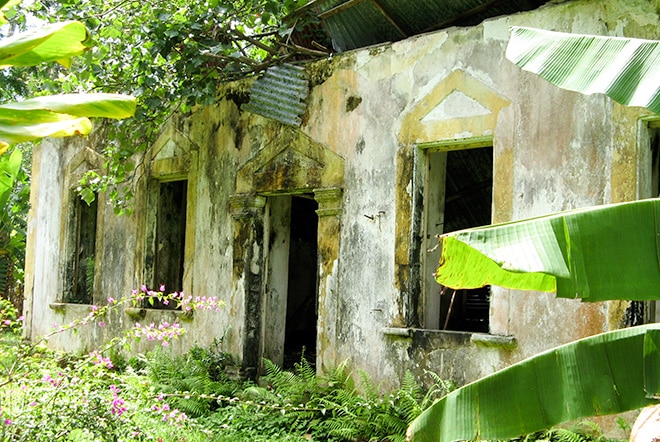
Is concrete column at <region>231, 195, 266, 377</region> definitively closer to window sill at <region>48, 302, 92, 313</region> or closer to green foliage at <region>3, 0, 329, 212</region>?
green foliage at <region>3, 0, 329, 212</region>

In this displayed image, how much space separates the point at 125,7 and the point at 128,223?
3.12 meters

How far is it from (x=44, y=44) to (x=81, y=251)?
31.7ft

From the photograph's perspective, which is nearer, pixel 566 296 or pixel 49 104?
pixel 566 296

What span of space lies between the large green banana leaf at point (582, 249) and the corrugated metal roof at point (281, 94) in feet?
20.4

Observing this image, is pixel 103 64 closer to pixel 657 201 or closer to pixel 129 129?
pixel 129 129

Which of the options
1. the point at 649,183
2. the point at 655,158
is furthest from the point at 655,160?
the point at 649,183

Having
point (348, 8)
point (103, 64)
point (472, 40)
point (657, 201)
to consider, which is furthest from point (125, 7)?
point (657, 201)

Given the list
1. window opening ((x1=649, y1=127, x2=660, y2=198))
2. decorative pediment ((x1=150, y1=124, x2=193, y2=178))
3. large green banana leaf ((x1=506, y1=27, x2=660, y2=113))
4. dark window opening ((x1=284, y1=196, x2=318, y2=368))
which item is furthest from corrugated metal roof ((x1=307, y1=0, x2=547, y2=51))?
large green banana leaf ((x1=506, y1=27, x2=660, y2=113))

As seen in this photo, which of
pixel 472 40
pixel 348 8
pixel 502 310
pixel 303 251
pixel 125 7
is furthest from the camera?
pixel 303 251

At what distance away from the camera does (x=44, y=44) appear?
356 cm

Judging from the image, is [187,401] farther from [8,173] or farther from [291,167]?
[8,173]

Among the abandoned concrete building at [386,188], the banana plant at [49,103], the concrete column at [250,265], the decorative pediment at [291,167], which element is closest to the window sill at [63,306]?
the abandoned concrete building at [386,188]

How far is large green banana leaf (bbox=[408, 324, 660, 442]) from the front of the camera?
279 cm

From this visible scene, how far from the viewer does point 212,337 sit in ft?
31.3
